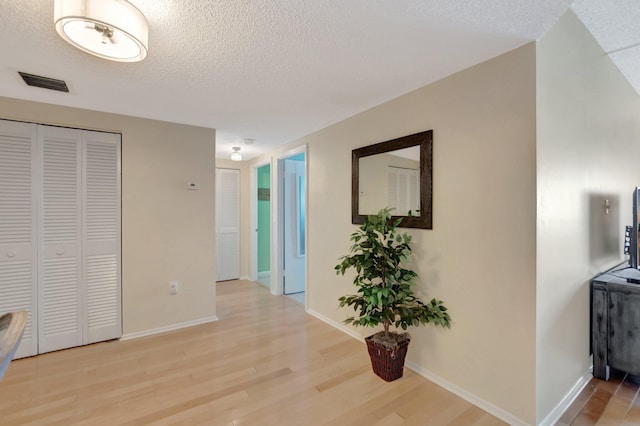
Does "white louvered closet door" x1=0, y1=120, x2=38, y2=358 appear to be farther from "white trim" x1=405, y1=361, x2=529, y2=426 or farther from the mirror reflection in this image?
"white trim" x1=405, y1=361, x2=529, y2=426

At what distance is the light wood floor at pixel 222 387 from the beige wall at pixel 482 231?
0.88ft

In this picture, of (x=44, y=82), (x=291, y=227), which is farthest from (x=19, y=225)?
(x=291, y=227)

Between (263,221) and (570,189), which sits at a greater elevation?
(570,189)

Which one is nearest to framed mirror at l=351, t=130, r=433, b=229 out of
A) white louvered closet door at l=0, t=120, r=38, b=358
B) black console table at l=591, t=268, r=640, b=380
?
black console table at l=591, t=268, r=640, b=380

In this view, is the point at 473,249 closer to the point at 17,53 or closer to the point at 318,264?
the point at 318,264

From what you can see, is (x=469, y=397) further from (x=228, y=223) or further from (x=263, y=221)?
(x=228, y=223)

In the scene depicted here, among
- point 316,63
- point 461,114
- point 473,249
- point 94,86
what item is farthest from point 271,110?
point 473,249

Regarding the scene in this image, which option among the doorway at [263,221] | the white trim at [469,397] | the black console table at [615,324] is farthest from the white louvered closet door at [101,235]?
the black console table at [615,324]

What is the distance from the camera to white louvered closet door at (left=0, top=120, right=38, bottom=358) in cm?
242

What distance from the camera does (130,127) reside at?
2914mm

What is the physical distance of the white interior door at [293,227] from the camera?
4410 mm

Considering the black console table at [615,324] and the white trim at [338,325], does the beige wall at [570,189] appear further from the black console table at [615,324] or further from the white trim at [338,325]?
the white trim at [338,325]

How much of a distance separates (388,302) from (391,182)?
102cm

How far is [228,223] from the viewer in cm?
513
